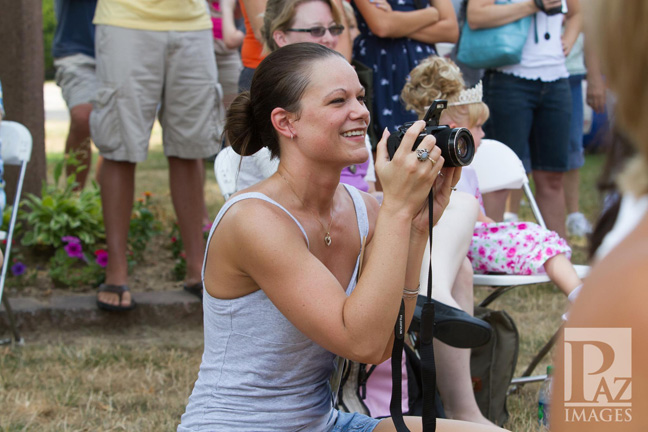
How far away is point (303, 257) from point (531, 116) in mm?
2979

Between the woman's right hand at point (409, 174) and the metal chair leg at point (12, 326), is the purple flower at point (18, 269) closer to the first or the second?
the metal chair leg at point (12, 326)

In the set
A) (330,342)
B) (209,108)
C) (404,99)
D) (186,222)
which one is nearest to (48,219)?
(186,222)

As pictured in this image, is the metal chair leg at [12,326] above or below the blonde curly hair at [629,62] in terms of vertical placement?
below

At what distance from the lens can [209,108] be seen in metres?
4.47

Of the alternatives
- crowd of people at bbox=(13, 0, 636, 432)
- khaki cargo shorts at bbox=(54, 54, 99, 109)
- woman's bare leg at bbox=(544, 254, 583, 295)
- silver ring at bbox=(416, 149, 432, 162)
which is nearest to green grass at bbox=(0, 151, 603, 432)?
crowd of people at bbox=(13, 0, 636, 432)

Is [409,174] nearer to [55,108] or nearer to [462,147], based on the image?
[462,147]

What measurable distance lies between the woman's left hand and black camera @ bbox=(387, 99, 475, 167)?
0.05 metres

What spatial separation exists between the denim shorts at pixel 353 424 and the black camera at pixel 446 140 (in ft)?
2.30

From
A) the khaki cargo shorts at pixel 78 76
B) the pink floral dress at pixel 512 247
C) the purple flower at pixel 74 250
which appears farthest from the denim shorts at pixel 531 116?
the khaki cargo shorts at pixel 78 76

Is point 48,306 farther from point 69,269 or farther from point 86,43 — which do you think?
point 86,43

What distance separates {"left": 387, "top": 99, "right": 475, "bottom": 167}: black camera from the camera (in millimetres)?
2004

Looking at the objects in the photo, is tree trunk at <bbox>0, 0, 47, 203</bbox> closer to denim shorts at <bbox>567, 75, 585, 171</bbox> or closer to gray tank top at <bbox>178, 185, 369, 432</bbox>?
gray tank top at <bbox>178, 185, 369, 432</bbox>

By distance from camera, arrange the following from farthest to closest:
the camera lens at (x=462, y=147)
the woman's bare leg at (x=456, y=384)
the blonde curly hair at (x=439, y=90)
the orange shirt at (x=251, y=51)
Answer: the orange shirt at (x=251, y=51) < the blonde curly hair at (x=439, y=90) < the woman's bare leg at (x=456, y=384) < the camera lens at (x=462, y=147)

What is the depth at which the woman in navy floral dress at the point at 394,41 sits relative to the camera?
4.11 meters
